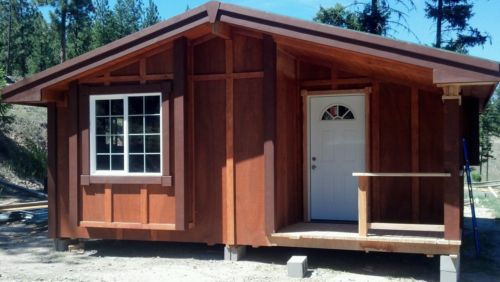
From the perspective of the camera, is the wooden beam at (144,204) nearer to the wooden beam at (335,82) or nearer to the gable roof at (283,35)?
the gable roof at (283,35)

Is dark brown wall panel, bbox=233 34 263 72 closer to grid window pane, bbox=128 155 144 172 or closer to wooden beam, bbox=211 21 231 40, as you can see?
wooden beam, bbox=211 21 231 40

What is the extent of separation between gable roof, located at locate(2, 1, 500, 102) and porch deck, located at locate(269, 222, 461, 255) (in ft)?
6.67

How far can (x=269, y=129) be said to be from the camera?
7.52 meters

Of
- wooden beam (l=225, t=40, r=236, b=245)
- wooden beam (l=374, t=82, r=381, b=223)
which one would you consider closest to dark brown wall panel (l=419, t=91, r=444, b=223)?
wooden beam (l=374, t=82, r=381, b=223)

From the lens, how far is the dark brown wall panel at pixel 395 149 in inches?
330

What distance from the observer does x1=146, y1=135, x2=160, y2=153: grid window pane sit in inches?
314

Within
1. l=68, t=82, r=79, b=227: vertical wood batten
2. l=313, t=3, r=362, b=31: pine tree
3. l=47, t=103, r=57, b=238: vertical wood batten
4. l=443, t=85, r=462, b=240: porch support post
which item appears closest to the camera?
l=443, t=85, r=462, b=240: porch support post

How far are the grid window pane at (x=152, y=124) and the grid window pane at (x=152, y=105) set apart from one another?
9 centimetres

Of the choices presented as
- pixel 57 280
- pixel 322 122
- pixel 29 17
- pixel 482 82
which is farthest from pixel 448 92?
pixel 29 17

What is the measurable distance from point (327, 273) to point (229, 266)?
1412 millimetres

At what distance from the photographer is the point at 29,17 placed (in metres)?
45.0

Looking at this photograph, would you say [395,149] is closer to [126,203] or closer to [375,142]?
[375,142]

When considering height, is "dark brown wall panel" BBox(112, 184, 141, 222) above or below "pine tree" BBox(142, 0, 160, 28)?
below

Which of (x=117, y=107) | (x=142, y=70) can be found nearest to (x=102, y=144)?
(x=117, y=107)
